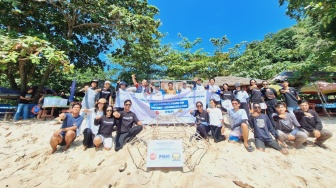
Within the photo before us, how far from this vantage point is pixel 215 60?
18375mm

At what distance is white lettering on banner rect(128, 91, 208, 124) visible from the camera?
6215 mm

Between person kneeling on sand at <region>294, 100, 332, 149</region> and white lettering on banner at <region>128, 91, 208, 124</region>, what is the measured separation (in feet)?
8.82

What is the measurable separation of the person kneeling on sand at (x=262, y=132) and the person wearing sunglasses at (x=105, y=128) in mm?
3505

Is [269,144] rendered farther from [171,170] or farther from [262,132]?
[171,170]

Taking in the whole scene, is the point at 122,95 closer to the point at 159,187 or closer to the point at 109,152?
the point at 109,152

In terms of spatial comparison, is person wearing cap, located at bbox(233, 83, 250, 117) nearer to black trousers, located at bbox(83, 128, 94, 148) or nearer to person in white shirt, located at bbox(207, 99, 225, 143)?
person in white shirt, located at bbox(207, 99, 225, 143)

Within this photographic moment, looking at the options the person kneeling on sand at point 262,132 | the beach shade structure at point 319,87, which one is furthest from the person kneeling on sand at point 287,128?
the beach shade structure at point 319,87

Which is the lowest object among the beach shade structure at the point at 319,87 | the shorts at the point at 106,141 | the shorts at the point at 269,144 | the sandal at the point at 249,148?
the sandal at the point at 249,148

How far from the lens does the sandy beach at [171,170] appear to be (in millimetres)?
3160

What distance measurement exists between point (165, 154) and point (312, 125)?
3.73 meters

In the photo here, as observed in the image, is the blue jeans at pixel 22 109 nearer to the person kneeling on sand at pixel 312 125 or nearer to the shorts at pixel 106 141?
the shorts at pixel 106 141

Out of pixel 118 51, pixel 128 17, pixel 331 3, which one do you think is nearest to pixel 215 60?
pixel 118 51

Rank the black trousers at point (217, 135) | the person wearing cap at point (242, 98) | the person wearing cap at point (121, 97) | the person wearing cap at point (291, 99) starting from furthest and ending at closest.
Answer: the person wearing cap at point (121, 97), the person wearing cap at point (242, 98), the person wearing cap at point (291, 99), the black trousers at point (217, 135)

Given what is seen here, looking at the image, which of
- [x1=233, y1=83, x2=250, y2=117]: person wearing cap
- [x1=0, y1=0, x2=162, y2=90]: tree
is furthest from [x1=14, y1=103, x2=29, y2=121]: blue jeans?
[x1=233, y1=83, x2=250, y2=117]: person wearing cap
